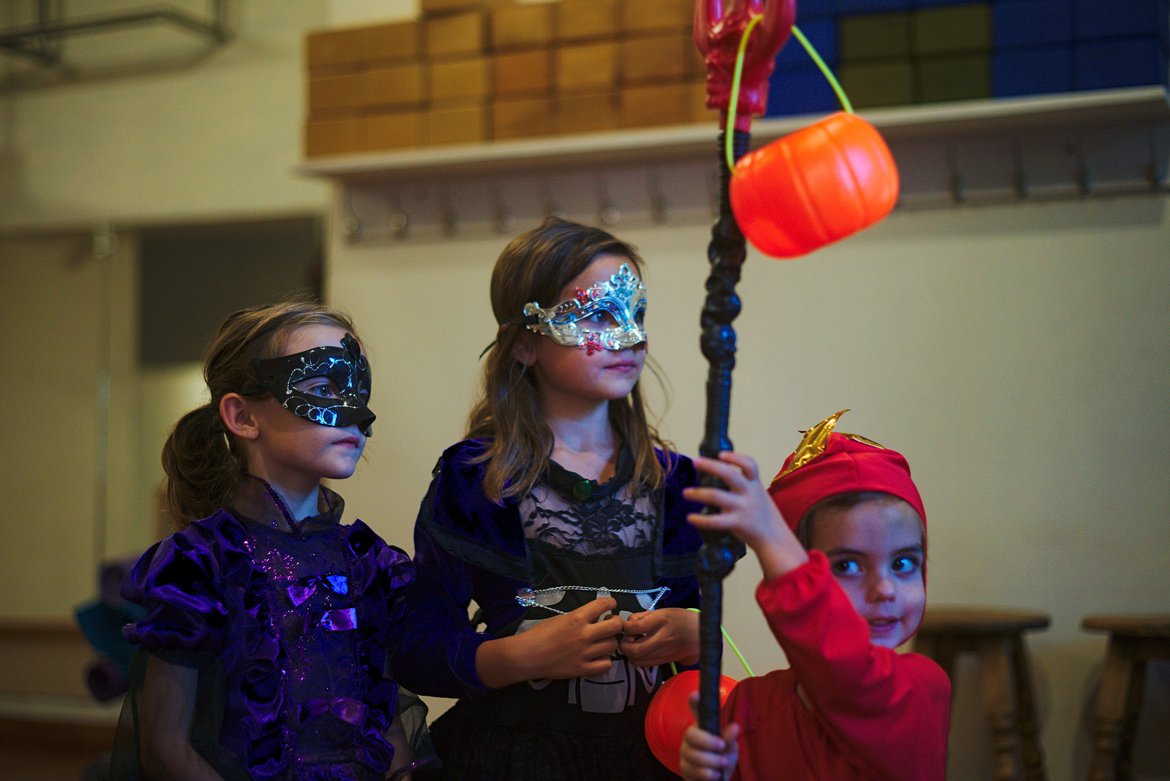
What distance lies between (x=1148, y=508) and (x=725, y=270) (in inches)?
95.5

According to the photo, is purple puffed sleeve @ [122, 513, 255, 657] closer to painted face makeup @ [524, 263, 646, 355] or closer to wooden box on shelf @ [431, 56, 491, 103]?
painted face makeup @ [524, 263, 646, 355]

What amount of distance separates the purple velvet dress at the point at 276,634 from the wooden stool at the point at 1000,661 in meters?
1.78

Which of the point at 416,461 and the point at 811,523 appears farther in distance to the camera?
the point at 416,461

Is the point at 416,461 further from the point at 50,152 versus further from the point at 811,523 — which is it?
the point at 50,152

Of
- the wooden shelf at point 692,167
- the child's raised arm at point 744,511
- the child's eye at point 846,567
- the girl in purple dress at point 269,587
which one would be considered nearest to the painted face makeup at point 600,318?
the girl in purple dress at point 269,587

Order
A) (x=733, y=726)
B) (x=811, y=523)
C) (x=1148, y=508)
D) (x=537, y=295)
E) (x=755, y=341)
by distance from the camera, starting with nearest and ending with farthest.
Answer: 1. (x=733, y=726)
2. (x=811, y=523)
3. (x=537, y=295)
4. (x=1148, y=508)
5. (x=755, y=341)

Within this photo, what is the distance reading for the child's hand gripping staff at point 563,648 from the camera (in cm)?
169

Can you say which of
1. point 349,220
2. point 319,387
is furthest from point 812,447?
point 349,220

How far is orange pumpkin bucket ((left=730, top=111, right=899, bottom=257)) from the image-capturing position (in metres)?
1.18

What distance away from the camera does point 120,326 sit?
505 centimetres

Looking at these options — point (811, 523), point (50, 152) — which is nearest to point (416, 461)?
point (811, 523)

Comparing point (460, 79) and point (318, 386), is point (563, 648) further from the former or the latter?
point (460, 79)

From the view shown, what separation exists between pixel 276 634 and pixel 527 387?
0.60 m

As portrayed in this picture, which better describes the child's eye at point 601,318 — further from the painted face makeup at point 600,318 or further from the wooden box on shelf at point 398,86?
the wooden box on shelf at point 398,86
